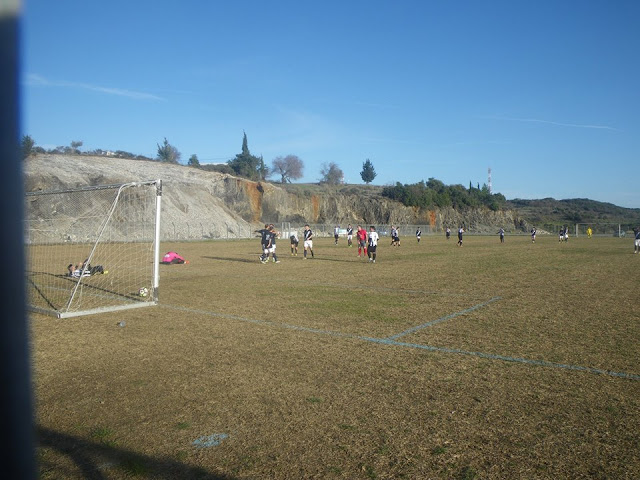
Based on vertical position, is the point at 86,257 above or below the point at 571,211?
below

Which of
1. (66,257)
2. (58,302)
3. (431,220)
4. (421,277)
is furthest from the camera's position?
(431,220)

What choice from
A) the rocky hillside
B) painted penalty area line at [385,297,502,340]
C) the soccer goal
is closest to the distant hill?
the rocky hillside

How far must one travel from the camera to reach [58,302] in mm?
10977

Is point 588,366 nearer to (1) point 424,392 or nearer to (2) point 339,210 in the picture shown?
(1) point 424,392

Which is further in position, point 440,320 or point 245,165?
point 245,165

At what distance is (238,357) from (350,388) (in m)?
1.88

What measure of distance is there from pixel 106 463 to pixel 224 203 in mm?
65421

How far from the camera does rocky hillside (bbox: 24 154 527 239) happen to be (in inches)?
2042

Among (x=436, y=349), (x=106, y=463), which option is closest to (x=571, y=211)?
(x=436, y=349)

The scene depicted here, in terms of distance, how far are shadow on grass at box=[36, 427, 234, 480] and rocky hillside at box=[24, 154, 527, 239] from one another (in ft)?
151

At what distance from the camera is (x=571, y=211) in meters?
142

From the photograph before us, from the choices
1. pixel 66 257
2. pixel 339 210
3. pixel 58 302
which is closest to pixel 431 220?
pixel 339 210

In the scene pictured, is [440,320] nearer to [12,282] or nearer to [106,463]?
[106,463]

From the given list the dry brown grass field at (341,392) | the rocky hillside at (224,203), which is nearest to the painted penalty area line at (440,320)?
the dry brown grass field at (341,392)
